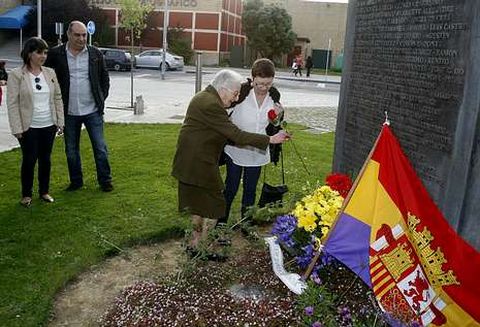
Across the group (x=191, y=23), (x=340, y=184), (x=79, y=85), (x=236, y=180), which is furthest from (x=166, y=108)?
(x=191, y=23)

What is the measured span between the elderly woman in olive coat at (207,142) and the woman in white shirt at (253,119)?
509 millimetres

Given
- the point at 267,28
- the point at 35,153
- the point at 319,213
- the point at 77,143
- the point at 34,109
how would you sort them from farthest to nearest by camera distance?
the point at 267,28, the point at 77,143, the point at 35,153, the point at 34,109, the point at 319,213

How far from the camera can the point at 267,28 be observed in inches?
1945

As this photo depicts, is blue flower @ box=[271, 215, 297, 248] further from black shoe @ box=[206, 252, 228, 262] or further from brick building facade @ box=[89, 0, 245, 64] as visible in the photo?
brick building facade @ box=[89, 0, 245, 64]

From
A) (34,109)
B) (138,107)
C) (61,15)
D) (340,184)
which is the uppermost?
(61,15)

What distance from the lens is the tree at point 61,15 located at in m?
42.5

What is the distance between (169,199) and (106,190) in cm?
84

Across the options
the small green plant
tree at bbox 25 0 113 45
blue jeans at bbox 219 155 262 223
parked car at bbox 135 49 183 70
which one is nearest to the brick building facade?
tree at bbox 25 0 113 45

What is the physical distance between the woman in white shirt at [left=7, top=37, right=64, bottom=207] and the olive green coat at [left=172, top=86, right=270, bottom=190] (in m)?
2.23

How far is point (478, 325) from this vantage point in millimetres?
3297

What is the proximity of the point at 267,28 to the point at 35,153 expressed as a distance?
1784 inches

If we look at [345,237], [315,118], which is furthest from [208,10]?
[345,237]

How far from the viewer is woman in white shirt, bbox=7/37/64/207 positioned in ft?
18.7

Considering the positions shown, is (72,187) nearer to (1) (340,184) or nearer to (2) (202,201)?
(2) (202,201)
